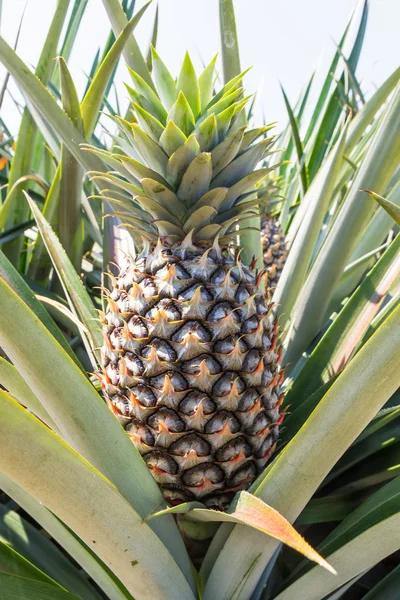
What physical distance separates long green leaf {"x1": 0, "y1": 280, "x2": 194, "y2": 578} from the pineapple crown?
32cm

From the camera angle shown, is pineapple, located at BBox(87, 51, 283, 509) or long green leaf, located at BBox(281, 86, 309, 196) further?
long green leaf, located at BBox(281, 86, 309, 196)

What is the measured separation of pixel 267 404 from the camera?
29.7 inches

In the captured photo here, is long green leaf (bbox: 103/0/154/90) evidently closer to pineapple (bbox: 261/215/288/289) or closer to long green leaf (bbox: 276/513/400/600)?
long green leaf (bbox: 276/513/400/600)

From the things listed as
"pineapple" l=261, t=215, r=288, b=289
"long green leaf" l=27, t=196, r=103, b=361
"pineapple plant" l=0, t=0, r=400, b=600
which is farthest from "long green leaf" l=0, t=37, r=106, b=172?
"pineapple" l=261, t=215, r=288, b=289

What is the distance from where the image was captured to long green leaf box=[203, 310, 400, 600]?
1.62ft

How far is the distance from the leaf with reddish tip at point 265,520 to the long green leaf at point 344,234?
1.69 feet

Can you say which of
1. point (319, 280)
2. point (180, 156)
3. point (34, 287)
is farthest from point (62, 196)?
point (319, 280)

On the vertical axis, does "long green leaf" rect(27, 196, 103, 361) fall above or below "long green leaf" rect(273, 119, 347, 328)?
above

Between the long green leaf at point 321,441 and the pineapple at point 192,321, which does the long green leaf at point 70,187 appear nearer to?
the pineapple at point 192,321

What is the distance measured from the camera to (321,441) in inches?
21.3

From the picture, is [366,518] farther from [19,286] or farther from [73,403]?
[19,286]

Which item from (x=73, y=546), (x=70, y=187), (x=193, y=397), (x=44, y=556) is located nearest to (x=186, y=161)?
(x=193, y=397)

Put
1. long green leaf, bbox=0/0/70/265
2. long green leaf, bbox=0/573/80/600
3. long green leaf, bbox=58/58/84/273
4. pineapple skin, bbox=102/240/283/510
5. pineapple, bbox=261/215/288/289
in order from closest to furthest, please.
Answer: long green leaf, bbox=0/573/80/600
pineapple skin, bbox=102/240/283/510
long green leaf, bbox=58/58/84/273
long green leaf, bbox=0/0/70/265
pineapple, bbox=261/215/288/289

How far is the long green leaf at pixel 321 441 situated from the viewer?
493 millimetres
